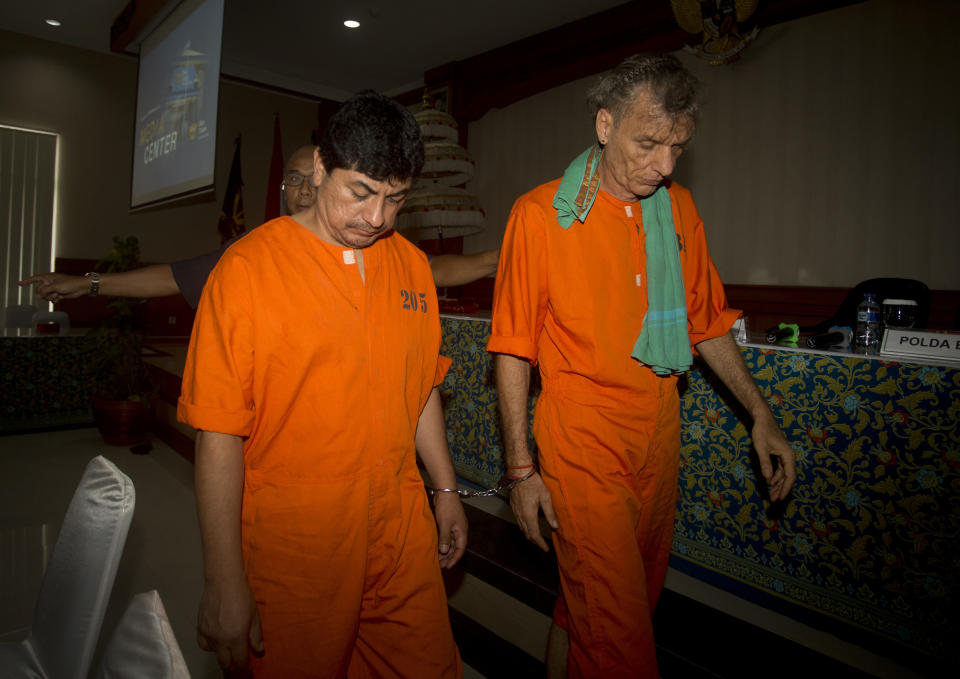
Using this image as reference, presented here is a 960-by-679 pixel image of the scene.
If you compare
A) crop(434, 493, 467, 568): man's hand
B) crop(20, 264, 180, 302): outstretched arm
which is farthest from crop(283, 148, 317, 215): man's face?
crop(434, 493, 467, 568): man's hand

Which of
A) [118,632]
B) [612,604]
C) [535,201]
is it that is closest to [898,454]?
[612,604]

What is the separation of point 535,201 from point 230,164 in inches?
320

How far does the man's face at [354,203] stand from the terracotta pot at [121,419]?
11.7 feet

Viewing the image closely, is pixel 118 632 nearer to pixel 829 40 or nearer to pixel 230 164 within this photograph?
pixel 829 40

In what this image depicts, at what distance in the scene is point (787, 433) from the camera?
172cm

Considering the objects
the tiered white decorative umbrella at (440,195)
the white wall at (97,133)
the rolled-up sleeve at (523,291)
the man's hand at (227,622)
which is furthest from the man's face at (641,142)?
the white wall at (97,133)

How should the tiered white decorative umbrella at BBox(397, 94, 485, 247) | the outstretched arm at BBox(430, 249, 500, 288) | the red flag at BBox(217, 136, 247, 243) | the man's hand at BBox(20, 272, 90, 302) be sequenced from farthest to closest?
the red flag at BBox(217, 136, 247, 243), the tiered white decorative umbrella at BBox(397, 94, 485, 247), the outstretched arm at BBox(430, 249, 500, 288), the man's hand at BBox(20, 272, 90, 302)

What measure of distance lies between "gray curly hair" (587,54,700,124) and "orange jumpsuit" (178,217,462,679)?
0.61 meters

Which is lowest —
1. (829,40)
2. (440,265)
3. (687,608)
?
(687,608)

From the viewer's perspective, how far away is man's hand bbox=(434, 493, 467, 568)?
1132mm

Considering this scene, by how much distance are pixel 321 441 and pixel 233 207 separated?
24.2ft

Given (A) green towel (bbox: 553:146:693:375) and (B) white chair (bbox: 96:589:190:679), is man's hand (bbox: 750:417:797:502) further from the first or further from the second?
(B) white chair (bbox: 96:589:190:679)

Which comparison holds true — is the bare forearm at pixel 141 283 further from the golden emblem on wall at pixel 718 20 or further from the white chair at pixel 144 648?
the golden emblem on wall at pixel 718 20

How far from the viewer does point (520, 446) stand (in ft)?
3.78
